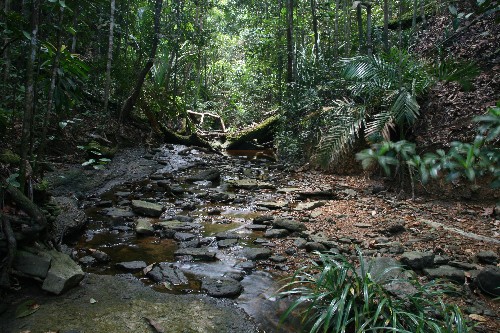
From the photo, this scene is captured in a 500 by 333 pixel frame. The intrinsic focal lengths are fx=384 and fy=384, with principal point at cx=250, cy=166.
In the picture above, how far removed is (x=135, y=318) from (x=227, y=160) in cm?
869

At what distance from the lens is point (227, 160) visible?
11.5 metres

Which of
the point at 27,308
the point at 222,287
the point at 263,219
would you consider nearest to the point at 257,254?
the point at 222,287

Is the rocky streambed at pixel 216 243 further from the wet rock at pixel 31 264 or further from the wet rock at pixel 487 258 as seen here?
the wet rock at pixel 31 264

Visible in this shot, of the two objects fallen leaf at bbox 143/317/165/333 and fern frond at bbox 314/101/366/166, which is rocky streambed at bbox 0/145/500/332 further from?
fern frond at bbox 314/101/366/166

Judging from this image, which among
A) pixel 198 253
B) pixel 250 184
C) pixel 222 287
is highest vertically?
pixel 250 184

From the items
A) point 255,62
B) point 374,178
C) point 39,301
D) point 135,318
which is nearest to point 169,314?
point 135,318

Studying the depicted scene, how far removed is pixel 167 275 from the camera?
376cm

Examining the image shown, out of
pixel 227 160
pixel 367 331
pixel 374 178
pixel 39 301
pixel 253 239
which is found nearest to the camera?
pixel 367 331

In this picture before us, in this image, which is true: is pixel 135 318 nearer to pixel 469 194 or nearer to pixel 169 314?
pixel 169 314

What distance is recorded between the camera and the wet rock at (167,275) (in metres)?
3.69

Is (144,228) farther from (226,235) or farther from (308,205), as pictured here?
(308,205)

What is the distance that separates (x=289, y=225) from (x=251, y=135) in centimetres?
886

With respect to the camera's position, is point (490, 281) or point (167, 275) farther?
point (167, 275)

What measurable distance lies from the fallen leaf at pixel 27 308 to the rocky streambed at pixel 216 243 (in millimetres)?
55
